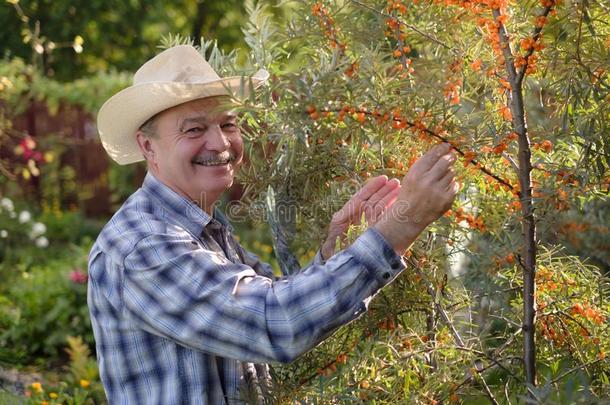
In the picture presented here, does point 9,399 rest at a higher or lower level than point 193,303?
lower

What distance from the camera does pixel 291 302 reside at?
6.89 feet

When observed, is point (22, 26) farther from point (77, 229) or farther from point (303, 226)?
point (303, 226)

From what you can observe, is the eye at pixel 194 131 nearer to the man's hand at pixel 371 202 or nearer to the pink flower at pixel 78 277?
the man's hand at pixel 371 202

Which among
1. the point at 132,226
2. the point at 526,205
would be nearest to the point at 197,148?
the point at 132,226

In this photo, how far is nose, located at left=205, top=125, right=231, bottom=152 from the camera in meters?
2.54

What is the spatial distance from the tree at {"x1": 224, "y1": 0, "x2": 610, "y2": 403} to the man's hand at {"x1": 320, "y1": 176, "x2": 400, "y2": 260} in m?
0.10

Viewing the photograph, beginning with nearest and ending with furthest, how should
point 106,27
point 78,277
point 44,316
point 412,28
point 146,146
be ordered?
point 412,28, point 146,146, point 44,316, point 78,277, point 106,27

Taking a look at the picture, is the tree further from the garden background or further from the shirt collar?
the shirt collar

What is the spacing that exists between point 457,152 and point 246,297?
0.65m

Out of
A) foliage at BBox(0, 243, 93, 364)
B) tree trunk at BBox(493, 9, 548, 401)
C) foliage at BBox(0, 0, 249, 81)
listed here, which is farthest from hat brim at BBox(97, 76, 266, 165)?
foliage at BBox(0, 0, 249, 81)

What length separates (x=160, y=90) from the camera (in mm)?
2559

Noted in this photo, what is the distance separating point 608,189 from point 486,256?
0.96 m

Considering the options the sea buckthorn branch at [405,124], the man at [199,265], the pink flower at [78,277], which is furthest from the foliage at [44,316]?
the sea buckthorn branch at [405,124]

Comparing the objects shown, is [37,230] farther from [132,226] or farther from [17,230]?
[132,226]
